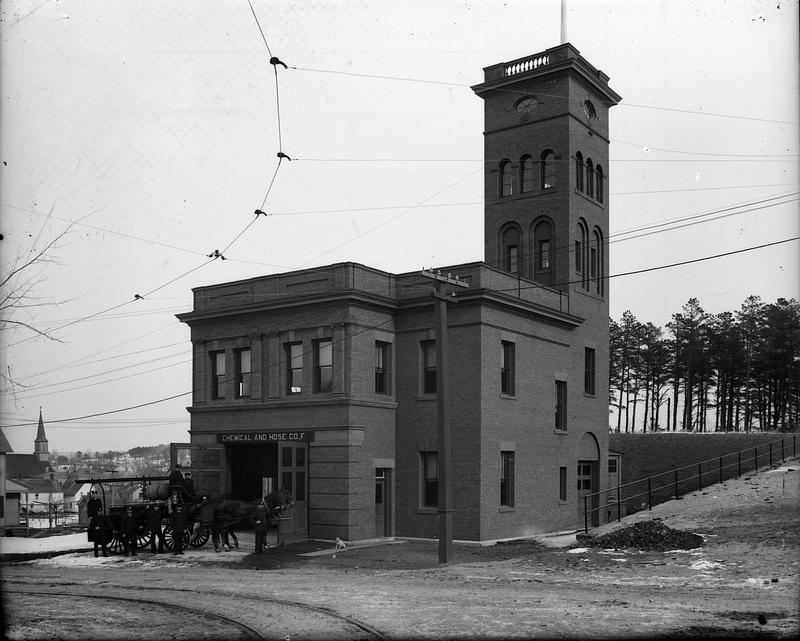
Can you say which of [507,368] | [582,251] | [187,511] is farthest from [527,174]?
[187,511]

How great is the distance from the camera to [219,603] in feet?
51.0

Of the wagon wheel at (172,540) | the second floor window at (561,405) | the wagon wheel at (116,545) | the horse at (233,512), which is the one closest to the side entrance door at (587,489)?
the second floor window at (561,405)

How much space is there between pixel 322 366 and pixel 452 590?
48.0 ft

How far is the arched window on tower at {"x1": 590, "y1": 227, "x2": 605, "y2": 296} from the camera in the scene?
3794cm

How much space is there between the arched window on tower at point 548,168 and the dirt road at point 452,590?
14478mm

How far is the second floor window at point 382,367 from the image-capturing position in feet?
103

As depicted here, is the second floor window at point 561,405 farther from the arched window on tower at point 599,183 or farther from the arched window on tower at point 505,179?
the arched window on tower at point 599,183

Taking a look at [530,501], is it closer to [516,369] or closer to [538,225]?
[516,369]

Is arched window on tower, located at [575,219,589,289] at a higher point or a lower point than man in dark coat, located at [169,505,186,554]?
higher

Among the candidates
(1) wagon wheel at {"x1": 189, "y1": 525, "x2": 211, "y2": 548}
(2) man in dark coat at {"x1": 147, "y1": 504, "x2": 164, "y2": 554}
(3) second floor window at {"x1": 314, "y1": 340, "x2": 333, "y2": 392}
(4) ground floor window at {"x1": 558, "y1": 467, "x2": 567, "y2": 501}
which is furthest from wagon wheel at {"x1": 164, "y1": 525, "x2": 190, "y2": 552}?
(4) ground floor window at {"x1": 558, "y1": 467, "x2": 567, "y2": 501}

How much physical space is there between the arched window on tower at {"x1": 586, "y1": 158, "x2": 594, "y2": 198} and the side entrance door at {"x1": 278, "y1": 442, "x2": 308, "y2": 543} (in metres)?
17.2

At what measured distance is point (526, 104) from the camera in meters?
37.3

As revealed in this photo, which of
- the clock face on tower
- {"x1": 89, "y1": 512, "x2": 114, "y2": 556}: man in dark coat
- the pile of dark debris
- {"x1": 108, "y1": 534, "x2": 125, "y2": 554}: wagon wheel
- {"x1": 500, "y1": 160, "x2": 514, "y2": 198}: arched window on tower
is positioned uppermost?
the clock face on tower

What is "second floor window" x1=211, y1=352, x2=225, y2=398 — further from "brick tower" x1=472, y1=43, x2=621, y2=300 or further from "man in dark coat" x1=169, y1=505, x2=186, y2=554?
"brick tower" x1=472, y1=43, x2=621, y2=300
